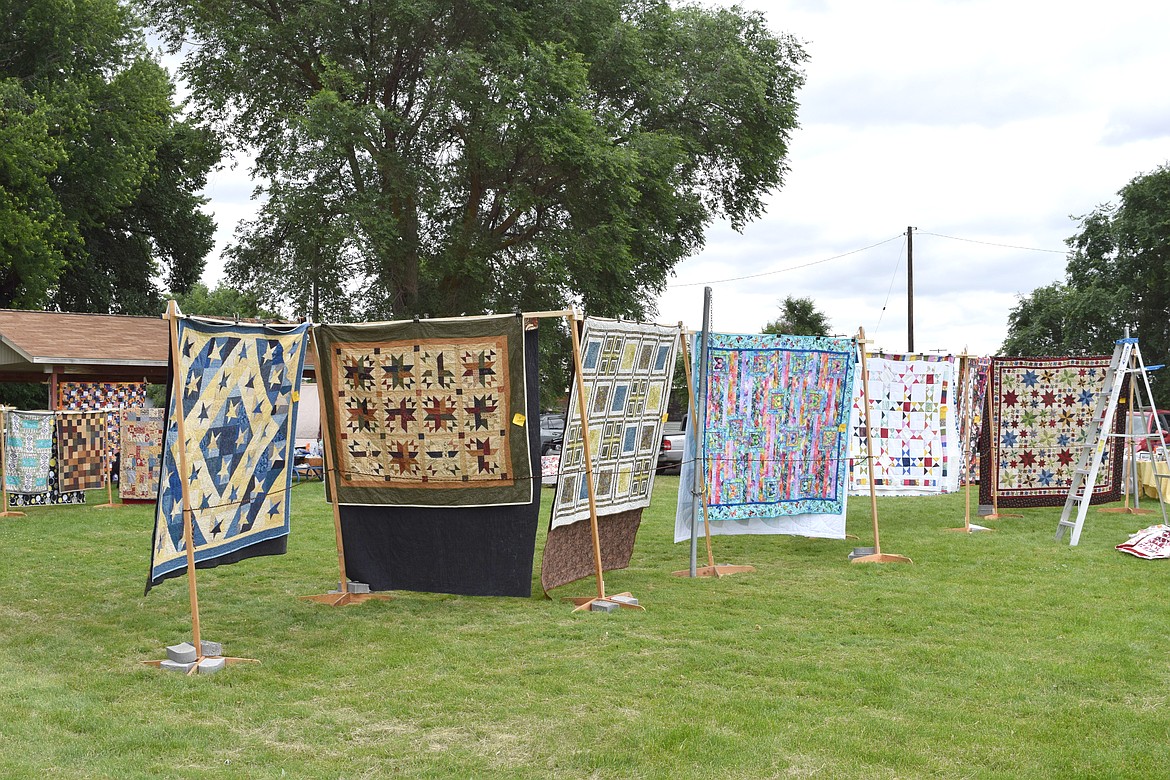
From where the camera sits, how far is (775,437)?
31.2 ft

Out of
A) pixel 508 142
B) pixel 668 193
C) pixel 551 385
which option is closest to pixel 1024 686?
pixel 508 142

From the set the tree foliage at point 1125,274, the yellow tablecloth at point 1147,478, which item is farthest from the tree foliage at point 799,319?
the yellow tablecloth at point 1147,478

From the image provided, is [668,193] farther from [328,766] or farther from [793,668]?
[328,766]

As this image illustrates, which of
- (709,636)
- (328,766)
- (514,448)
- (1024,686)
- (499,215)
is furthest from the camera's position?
(499,215)

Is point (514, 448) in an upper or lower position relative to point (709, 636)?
upper

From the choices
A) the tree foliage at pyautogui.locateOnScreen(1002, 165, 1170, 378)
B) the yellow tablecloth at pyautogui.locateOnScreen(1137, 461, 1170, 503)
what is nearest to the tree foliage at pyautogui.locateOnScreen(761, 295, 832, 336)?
the tree foliage at pyautogui.locateOnScreen(1002, 165, 1170, 378)

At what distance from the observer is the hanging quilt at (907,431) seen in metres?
11.4

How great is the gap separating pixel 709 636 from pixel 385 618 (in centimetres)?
246

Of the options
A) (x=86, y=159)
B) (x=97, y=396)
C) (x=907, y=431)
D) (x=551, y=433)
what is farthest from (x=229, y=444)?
(x=86, y=159)

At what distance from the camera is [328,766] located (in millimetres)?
4555

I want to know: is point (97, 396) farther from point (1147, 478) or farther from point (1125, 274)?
point (1125, 274)

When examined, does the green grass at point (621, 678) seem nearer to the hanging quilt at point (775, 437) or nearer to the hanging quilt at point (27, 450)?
the hanging quilt at point (775, 437)

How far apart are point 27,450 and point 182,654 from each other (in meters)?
10.9

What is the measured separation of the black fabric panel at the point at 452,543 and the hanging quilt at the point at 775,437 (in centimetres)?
201
